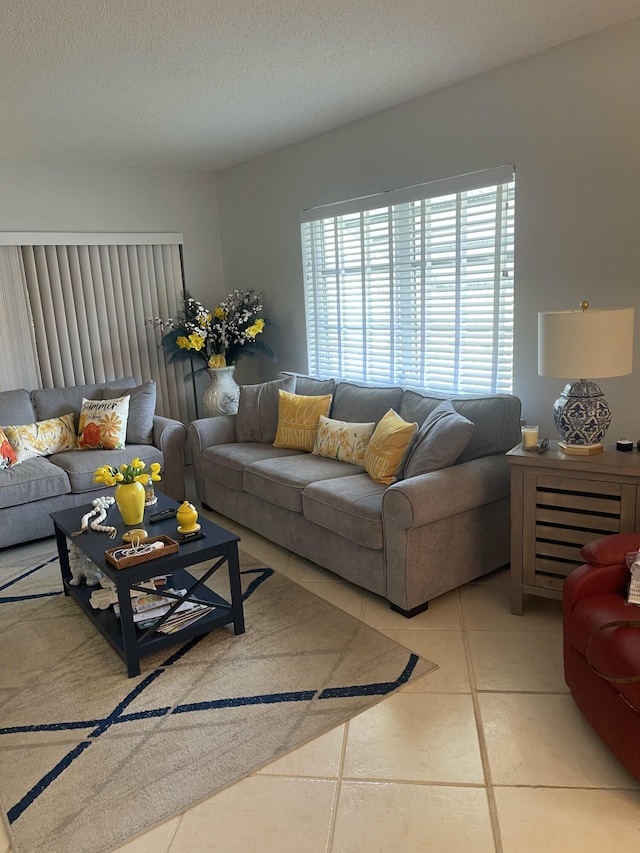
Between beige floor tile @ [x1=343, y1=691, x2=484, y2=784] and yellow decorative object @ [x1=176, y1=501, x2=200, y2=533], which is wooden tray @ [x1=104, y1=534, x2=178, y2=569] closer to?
yellow decorative object @ [x1=176, y1=501, x2=200, y2=533]

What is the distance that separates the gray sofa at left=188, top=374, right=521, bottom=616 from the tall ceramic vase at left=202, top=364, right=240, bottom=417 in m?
0.99

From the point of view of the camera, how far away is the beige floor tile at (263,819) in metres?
1.84

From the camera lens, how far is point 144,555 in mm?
2684

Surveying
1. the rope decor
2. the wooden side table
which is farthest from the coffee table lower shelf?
the wooden side table

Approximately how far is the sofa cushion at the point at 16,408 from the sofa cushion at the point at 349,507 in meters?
2.39

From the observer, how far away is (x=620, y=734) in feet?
6.35

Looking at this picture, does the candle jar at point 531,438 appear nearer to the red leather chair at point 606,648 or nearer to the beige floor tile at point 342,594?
the red leather chair at point 606,648

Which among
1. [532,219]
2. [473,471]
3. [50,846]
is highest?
[532,219]

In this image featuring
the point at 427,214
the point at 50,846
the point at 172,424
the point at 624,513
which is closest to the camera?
the point at 50,846

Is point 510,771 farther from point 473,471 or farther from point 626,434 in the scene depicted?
point 626,434

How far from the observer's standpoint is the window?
3.64m

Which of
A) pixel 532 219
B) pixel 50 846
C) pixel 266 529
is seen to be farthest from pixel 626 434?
pixel 50 846

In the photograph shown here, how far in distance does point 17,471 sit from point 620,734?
3.61 m

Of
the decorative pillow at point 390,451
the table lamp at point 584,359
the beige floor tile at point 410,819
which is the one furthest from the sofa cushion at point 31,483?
the table lamp at point 584,359
